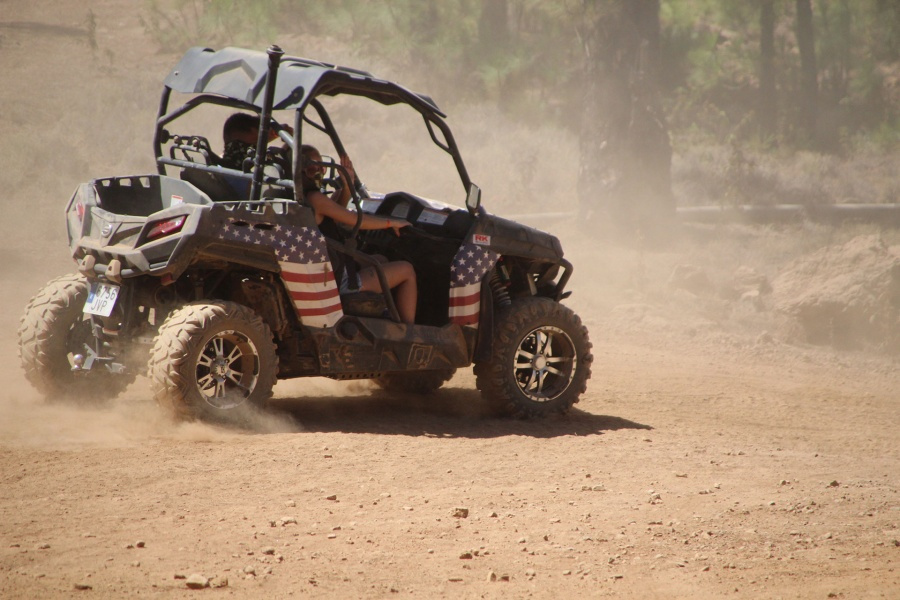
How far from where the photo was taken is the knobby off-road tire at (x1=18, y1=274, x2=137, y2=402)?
23.2 ft

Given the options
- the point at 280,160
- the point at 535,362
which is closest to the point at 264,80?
the point at 280,160

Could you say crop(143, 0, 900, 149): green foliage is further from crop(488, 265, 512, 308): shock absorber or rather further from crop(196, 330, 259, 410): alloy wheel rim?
crop(196, 330, 259, 410): alloy wheel rim

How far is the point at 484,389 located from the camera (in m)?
7.85

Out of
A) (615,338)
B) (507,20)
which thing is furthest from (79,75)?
(615,338)

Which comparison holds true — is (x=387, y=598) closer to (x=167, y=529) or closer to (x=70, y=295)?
(x=167, y=529)

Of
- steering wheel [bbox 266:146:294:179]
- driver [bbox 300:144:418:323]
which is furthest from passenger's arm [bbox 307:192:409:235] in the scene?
steering wheel [bbox 266:146:294:179]

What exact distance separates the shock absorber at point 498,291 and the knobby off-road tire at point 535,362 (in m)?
0.09

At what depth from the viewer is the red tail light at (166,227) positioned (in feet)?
21.0

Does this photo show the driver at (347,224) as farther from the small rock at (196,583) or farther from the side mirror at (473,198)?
the small rock at (196,583)

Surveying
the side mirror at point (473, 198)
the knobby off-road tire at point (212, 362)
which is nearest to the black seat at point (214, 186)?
the knobby off-road tire at point (212, 362)

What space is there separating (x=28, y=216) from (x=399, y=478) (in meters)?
12.3

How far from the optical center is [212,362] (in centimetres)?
652

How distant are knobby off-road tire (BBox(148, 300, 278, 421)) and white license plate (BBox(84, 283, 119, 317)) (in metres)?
0.40

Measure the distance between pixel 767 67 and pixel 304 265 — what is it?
27.0 meters
